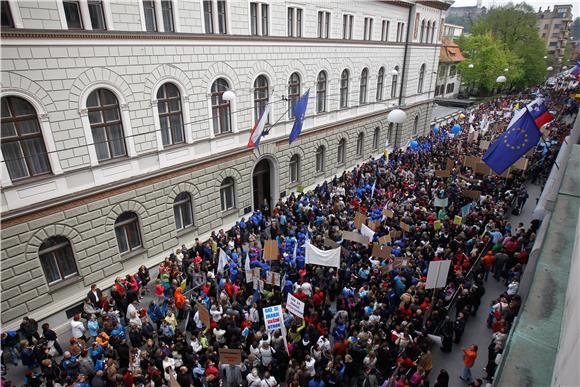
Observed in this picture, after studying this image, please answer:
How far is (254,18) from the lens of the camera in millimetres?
17766

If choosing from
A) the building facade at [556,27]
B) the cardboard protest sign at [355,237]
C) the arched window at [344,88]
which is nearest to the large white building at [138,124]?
the arched window at [344,88]

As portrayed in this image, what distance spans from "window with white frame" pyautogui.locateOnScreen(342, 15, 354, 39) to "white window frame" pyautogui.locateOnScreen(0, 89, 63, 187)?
18620 millimetres

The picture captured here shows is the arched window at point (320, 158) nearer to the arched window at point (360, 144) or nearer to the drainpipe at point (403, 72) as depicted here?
the arched window at point (360, 144)

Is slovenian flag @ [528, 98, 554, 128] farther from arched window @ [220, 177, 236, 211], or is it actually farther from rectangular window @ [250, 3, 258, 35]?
arched window @ [220, 177, 236, 211]

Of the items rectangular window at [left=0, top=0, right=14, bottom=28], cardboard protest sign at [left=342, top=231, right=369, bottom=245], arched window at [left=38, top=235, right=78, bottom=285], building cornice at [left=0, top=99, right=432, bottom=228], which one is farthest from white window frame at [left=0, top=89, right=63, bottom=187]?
cardboard protest sign at [left=342, top=231, right=369, bottom=245]

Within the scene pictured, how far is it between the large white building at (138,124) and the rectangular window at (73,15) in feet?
0.12

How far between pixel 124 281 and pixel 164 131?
21.0 feet

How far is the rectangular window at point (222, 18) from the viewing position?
16.2 m

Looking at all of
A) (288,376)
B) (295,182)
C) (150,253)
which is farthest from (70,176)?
(295,182)

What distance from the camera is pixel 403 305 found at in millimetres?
11227

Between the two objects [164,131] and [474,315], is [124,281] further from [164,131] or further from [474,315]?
[474,315]

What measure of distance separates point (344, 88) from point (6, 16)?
19.7m

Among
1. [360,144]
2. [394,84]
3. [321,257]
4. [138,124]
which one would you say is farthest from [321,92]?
[321,257]

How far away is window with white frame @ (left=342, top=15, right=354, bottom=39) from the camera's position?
932 inches
